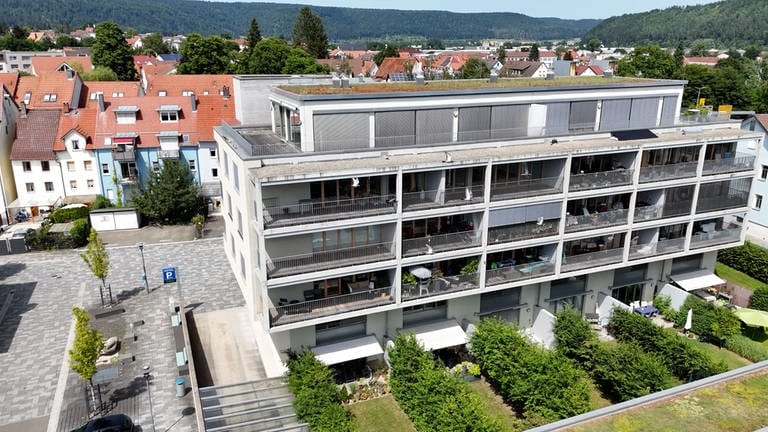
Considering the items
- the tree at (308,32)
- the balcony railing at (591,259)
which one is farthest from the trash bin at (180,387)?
the tree at (308,32)

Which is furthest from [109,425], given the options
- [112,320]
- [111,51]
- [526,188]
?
[111,51]

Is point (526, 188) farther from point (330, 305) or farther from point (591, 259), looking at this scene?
point (330, 305)

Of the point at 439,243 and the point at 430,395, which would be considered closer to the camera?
the point at 430,395

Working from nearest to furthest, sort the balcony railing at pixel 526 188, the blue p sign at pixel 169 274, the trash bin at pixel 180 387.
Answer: the trash bin at pixel 180 387
the balcony railing at pixel 526 188
the blue p sign at pixel 169 274

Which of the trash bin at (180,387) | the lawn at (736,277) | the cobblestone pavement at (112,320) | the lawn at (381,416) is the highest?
the trash bin at (180,387)

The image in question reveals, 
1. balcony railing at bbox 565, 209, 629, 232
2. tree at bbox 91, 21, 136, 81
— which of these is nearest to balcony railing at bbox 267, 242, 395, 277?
balcony railing at bbox 565, 209, 629, 232

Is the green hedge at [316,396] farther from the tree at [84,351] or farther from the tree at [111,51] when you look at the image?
the tree at [111,51]

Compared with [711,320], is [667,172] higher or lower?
higher

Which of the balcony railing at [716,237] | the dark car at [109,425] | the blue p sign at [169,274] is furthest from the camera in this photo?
the blue p sign at [169,274]
